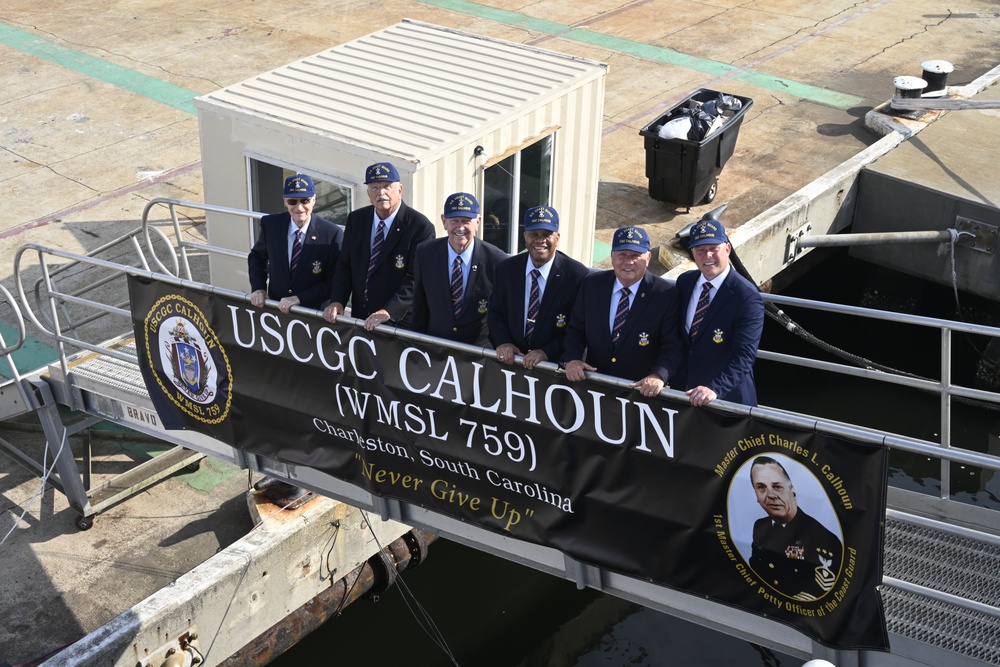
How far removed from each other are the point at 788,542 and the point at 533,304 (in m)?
1.83

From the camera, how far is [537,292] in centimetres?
587

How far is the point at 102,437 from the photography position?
1012 cm

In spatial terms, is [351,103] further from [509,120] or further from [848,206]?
[848,206]

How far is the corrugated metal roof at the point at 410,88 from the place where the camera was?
8.60 metres

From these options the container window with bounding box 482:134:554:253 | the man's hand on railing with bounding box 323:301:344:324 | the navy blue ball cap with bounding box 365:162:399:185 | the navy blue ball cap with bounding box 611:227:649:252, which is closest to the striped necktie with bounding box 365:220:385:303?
the navy blue ball cap with bounding box 365:162:399:185

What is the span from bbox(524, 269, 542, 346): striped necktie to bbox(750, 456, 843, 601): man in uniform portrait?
1.52m

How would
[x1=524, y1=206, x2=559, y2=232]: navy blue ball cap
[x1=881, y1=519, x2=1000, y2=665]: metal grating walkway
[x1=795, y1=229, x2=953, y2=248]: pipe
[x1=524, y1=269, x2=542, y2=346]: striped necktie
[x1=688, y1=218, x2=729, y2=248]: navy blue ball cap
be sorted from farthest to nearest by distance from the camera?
[x1=795, y1=229, x2=953, y2=248]: pipe
[x1=524, y1=269, x2=542, y2=346]: striped necktie
[x1=524, y1=206, x2=559, y2=232]: navy blue ball cap
[x1=688, y1=218, x2=729, y2=248]: navy blue ball cap
[x1=881, y1=519, x2=1000, y2=665]: metal grating walkway

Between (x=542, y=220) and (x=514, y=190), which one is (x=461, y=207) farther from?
(x=514, y=190)

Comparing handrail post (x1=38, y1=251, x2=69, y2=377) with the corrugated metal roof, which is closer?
handrail post (x1=38, y1=251, x2=69, y2=377)

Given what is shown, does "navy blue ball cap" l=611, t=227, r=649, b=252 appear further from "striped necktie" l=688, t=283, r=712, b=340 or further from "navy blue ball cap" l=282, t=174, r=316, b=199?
"navy blue ball cap" l=282, t=174, r=316, b=199

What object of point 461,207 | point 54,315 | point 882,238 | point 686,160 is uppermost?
point 461,207

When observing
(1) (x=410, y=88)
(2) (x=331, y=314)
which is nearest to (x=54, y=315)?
(2) (x=331, y=314)

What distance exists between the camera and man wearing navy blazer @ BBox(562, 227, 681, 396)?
548 cm

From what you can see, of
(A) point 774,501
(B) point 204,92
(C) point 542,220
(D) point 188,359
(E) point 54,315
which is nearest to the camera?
(A) point 774,501
